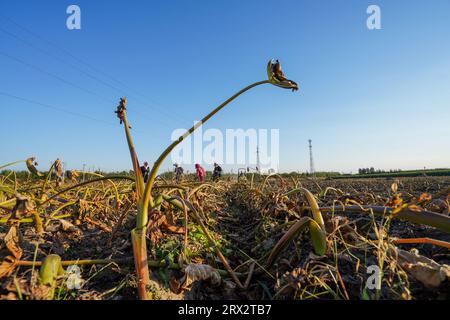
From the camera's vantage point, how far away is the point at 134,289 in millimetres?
1039

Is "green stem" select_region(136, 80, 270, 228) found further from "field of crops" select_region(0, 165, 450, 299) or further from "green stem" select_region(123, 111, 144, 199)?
"green stem" select_region(123, 111, 144, 199)

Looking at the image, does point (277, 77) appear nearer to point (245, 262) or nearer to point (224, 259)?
point (224, 259)

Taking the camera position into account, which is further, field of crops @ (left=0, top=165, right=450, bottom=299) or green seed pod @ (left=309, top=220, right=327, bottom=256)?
green seed pod @ (left=309, top=220, right=327, bottom=256)

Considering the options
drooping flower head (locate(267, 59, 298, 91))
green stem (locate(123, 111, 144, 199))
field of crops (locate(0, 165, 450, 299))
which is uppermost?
drooping flower head (locate(267, 59, 298, 91))

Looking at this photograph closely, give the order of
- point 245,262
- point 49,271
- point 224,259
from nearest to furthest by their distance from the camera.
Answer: point 49,271 → point 224,259 → point 245,262

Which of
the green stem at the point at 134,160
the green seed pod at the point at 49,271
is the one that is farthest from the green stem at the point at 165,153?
the green seed pod at the point at 49,271

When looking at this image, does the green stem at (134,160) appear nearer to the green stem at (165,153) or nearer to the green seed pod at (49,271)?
the green stem at (165,153)

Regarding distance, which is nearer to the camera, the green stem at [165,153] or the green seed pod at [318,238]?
the green stem at [165,153]

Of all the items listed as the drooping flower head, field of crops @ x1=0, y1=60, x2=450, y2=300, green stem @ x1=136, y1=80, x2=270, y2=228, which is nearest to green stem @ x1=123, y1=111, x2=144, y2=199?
field of crops @ x1=0, y1=60, x2=450, y2=300

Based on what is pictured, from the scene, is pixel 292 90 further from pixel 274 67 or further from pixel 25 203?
pixel 25 203

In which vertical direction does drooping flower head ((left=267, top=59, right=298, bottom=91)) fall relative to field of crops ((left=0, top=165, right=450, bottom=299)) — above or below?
above

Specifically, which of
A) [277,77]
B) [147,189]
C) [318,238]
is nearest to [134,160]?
[147,189]

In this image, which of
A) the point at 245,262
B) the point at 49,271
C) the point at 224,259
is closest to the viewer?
the point at 49,271
